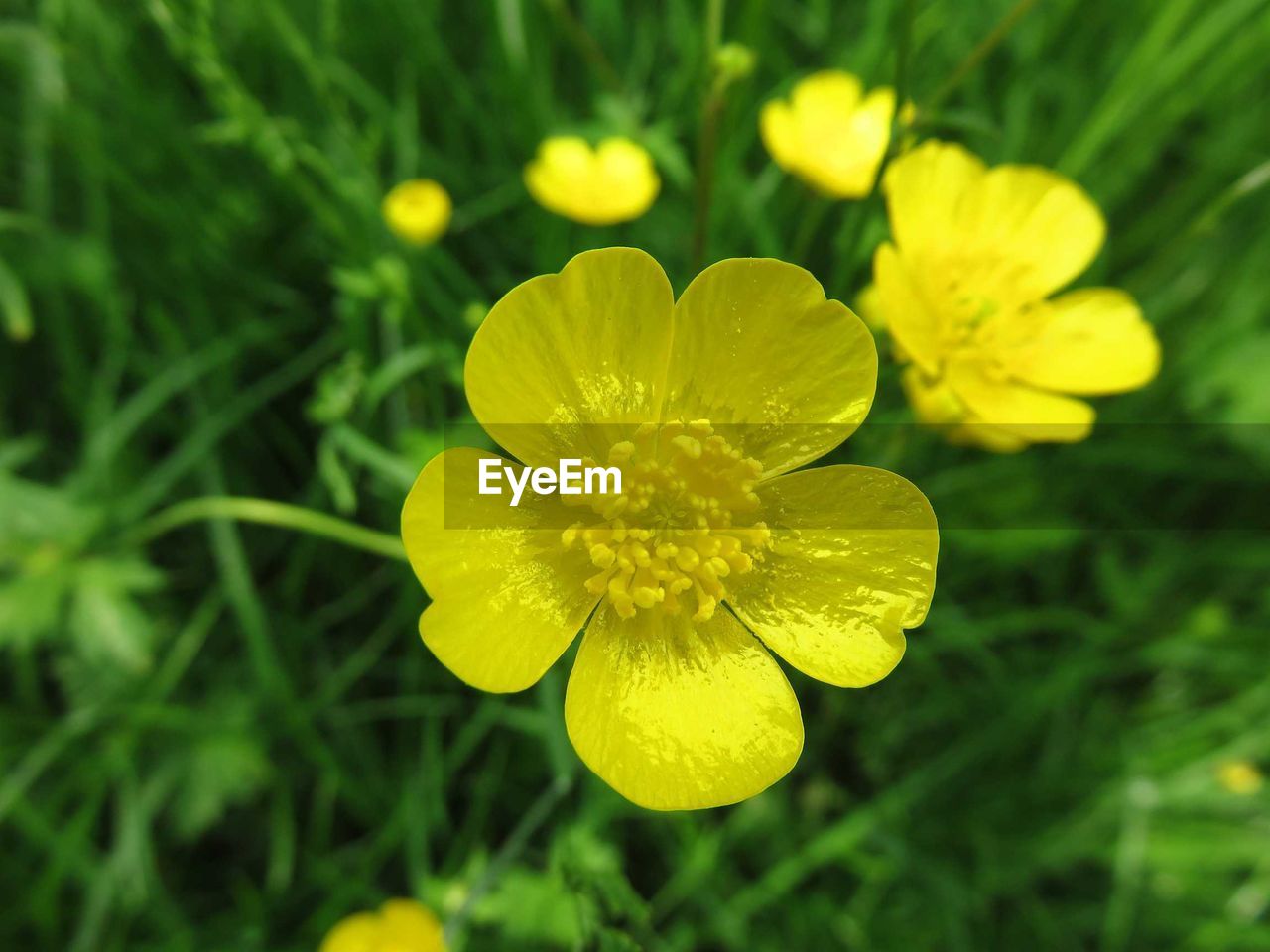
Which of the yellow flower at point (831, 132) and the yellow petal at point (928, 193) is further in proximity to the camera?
the yellow flower at point (831, 132)

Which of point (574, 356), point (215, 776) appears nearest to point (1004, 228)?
point (574, 356)

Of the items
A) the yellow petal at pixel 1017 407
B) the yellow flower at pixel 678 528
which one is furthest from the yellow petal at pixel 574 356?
the yellow petal at pixel 1017 407

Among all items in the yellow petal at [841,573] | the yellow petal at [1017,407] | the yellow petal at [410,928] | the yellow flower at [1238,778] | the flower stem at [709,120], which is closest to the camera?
the yellow petal at [841,573]

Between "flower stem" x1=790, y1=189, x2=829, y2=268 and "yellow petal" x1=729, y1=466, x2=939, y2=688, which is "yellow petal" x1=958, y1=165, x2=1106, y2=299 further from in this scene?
"yellow petal" x1=729, y1=466, x2=939, y2=688

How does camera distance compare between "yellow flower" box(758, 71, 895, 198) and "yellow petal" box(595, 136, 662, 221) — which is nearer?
"yellow flower" box(758, 71, 895, 198)

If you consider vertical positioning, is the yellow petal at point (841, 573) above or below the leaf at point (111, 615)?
above

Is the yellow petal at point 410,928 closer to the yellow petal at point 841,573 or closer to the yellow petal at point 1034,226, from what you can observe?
the yellow petal at point 841,573

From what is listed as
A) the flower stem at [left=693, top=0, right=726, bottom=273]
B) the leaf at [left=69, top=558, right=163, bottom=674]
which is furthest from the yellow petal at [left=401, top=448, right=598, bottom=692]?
the leaf at [left=69, top=558, right=163, bottom=674]

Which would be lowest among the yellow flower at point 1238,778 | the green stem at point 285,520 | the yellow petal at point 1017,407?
the yellow flower at point 1238,778
